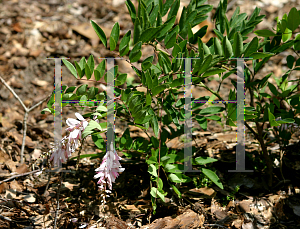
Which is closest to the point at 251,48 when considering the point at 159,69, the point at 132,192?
the point at 159,69

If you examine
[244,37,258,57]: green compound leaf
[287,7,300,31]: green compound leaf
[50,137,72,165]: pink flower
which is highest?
[287,7,300,31]: green compound leaf

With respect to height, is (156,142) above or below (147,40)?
below

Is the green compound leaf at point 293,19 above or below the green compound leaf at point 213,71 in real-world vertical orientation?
above

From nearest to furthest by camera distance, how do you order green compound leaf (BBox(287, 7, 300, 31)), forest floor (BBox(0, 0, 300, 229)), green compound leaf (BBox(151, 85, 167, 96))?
green compound leaf (BBox(151, 85, 167, 96)) < green compound leaf (BBox(287, 7, 300, 31)) < forest floor (BBox(0, 0, 300, 229))

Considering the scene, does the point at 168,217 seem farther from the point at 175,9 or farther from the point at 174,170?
the point at 175,9

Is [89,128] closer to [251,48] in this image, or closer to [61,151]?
[61,151]

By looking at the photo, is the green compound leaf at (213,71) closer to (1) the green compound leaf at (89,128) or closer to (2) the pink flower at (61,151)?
(1) the green compound leaf at (89,128)

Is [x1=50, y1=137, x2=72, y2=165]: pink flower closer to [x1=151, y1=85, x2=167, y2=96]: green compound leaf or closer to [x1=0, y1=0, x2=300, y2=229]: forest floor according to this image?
[x1=0, y1=0, x2=300, y2=229]: forest floor

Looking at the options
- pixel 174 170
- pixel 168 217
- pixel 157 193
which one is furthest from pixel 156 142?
pixel 168 217

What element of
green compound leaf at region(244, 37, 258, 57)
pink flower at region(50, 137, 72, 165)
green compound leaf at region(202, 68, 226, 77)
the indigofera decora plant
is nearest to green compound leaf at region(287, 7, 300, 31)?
the indigofera decora plant

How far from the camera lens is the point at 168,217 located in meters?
1.56

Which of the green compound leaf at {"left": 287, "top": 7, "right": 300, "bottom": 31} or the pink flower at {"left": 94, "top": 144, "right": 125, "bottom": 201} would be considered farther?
the green compound leaf at {"left": 287, "top": 7, "right": 300, "bottom": 31}

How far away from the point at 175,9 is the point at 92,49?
7.40 ft

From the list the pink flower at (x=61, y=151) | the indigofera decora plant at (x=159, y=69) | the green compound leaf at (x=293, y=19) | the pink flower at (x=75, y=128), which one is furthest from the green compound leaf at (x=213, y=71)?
the pink flower at (x=61, y=151)
